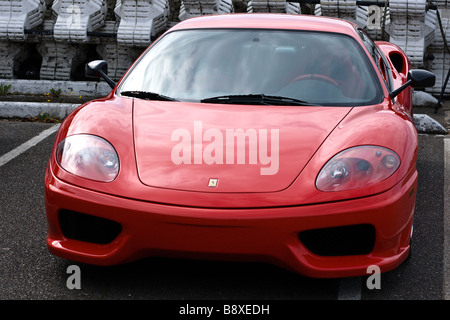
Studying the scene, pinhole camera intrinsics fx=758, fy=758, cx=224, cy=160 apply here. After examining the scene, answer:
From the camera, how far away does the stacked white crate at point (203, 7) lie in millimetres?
8655

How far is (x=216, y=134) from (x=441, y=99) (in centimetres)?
555

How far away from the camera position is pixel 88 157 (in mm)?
3465

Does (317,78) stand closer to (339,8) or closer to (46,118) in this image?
(46,118)

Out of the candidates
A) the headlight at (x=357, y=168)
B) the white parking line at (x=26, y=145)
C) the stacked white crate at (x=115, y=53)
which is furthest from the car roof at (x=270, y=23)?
the stacked white crate at (x=115, y=53)

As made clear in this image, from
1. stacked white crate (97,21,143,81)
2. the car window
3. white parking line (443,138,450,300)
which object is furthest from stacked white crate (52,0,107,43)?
the car window

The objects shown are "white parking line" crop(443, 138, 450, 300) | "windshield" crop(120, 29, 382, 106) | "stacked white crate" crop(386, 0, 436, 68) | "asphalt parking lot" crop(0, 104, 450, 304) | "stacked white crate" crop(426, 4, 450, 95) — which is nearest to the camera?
"asphalt parking lot" crop(0, 104, 450, 304)

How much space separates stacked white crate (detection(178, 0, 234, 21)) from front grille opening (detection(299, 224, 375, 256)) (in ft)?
19.2

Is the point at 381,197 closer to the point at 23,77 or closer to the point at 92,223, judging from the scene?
the point at 92,223

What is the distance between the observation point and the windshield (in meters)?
4.09

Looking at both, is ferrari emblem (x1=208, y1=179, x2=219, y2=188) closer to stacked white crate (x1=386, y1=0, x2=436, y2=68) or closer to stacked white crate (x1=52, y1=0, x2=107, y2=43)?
stacked white crate (x1=386, y1=0, x2=436, y2=68)

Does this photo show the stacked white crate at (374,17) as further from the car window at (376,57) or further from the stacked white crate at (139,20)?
the car window at (376,57)

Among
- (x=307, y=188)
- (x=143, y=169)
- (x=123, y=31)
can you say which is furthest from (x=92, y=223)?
(x=123, y=31)

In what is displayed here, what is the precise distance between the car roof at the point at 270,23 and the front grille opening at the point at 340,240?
1.76 meters

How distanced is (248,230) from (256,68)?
58.2 inches
